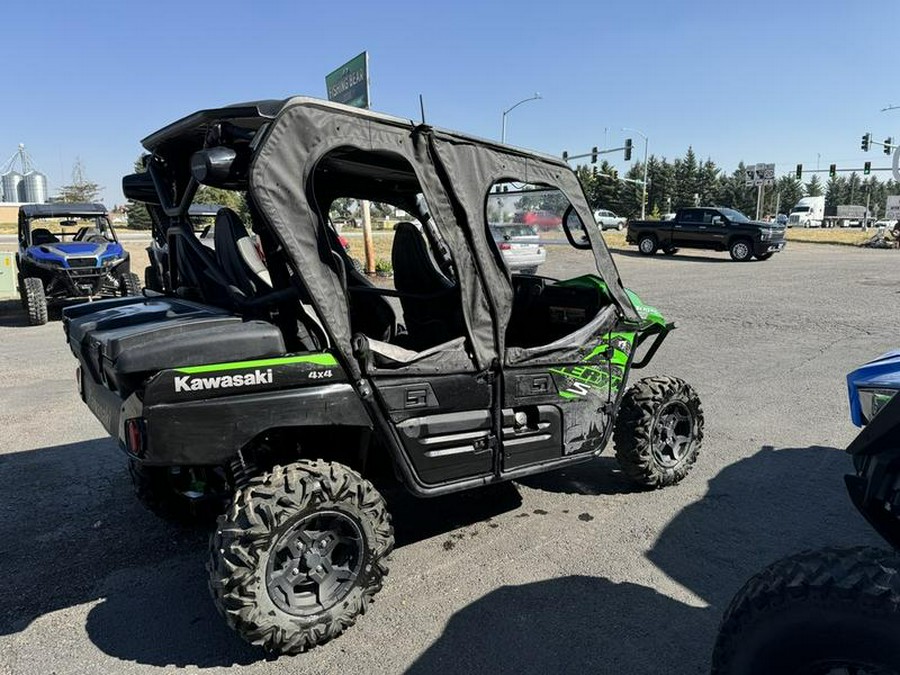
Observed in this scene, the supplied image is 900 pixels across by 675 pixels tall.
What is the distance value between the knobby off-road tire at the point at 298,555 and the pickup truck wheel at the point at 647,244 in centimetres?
2495

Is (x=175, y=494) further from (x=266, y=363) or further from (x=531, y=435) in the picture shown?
(x=531, y=435)

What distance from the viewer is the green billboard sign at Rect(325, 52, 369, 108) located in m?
17.9

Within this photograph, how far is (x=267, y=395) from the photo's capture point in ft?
8.95

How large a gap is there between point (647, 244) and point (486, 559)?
24.5m

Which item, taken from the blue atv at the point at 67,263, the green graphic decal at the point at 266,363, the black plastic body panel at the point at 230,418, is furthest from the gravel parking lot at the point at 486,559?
the blue atv at the point at 67,263

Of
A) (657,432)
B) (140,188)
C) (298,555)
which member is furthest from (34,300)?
(657,432)

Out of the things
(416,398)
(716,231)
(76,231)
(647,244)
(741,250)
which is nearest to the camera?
(416,398)

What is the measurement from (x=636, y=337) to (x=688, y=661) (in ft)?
6.57

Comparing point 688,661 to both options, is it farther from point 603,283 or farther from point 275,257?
point 275,257

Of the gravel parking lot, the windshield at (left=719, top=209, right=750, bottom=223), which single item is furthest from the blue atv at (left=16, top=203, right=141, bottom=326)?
the windshield at (left=719, top=209, right=750, bottom=223)

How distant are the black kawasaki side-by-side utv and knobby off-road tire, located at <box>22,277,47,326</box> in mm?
9235

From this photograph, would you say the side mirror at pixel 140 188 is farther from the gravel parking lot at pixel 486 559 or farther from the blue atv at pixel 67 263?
the blue atv at pixel 67 263

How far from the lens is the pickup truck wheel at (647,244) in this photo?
26.0m

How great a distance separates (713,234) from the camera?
79.8ft
